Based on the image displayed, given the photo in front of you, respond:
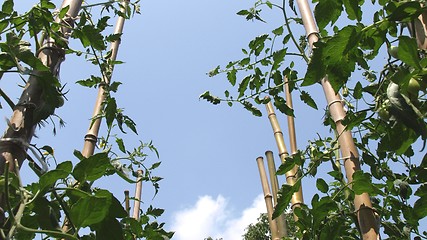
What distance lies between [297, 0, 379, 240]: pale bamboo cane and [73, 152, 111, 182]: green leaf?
569 mm

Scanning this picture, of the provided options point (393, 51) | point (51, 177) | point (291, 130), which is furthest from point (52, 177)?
point (291, 130)

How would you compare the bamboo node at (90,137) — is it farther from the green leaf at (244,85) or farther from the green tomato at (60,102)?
the green tomato at (60,102)

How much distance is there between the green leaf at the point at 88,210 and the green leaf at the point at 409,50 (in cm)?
59

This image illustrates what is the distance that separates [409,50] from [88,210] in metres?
0.63

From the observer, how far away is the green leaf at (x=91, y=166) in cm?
77

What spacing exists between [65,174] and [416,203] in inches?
36.9

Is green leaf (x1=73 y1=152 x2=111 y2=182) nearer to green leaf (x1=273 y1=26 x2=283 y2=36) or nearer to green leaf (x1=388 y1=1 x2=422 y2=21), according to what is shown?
green leaf (x1=388 y1=1 x2=422 y2=21)

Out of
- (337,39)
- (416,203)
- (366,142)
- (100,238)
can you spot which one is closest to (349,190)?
(416,203)

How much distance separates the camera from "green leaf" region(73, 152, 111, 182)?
77 centimetres

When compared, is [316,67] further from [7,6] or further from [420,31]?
[7,6]

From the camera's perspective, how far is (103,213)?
27.9 inches

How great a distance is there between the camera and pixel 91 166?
0.77 m

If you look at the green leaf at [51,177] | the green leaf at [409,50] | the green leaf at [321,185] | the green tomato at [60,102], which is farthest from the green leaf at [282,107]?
the green leaf at [51,177]

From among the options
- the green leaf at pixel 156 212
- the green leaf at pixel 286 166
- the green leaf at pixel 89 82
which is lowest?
the green leaf at pixel 286 166
